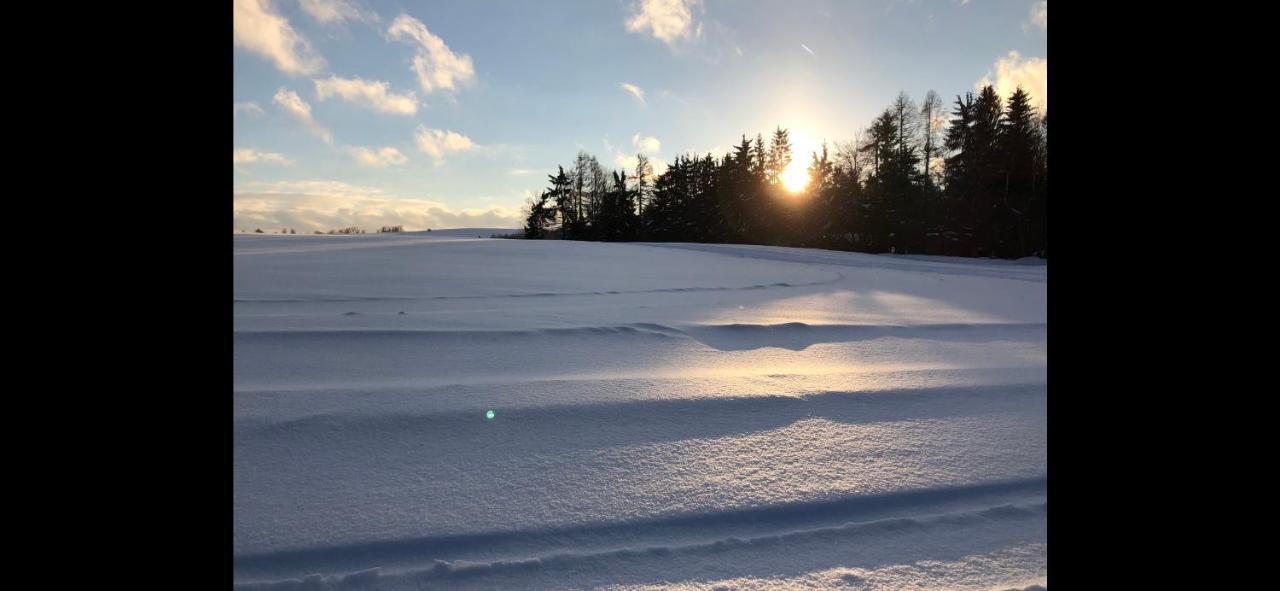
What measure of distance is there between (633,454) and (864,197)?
29332 mm

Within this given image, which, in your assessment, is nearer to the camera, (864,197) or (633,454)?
(633,454)

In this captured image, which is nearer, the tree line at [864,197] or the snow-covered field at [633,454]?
the snow-covered field at [633,454]

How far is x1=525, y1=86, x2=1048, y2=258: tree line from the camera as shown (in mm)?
23188

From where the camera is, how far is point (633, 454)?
6.26 ft

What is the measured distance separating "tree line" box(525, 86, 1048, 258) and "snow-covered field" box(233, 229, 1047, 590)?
13210 millimetres

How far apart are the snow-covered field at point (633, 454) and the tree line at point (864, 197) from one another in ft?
43.3

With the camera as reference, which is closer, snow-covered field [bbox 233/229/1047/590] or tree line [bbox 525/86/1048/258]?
snow-covered field [bbox 233/229/1047/590]

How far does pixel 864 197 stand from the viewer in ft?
93.3

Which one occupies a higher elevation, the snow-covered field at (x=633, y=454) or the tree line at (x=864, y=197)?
the tree line at (x=864, y=197)

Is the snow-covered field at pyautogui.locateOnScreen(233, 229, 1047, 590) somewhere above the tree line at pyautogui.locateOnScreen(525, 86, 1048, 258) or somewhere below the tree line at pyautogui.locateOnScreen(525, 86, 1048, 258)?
below

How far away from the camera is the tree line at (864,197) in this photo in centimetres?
2319
